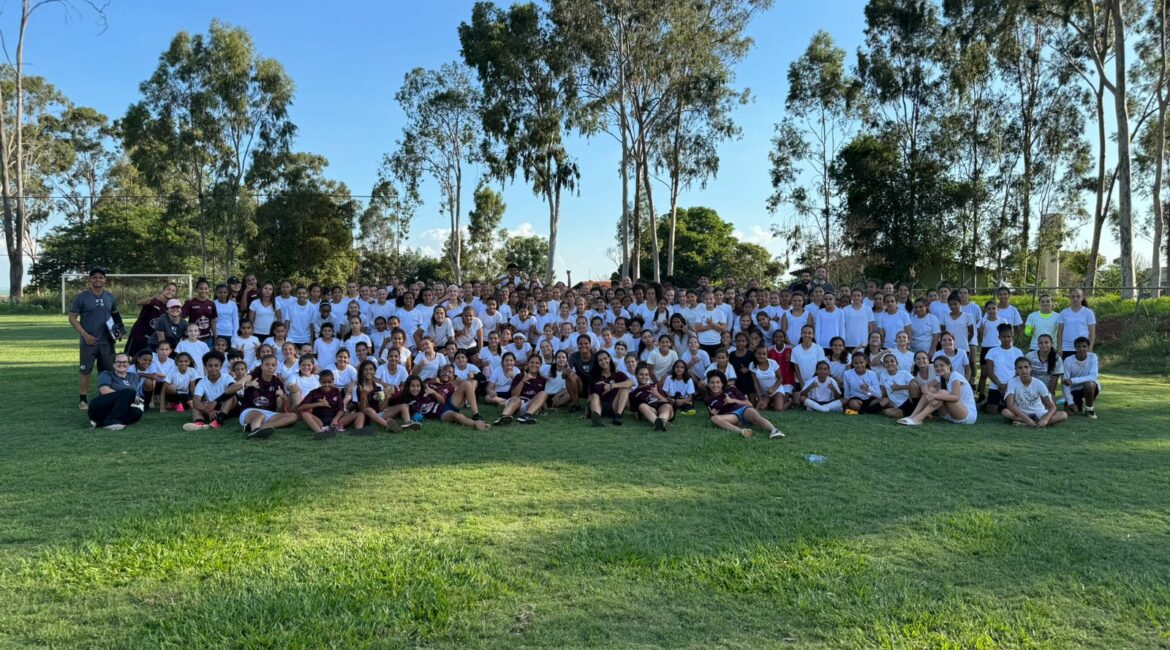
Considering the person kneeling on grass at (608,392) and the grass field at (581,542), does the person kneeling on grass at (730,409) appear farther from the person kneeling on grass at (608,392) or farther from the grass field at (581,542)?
the person kneeling on grass at (608,392)

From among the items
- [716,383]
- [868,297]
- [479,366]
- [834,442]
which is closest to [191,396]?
[479,366]

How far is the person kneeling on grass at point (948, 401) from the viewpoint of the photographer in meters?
7.72

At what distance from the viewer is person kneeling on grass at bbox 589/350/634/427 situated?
7844mm

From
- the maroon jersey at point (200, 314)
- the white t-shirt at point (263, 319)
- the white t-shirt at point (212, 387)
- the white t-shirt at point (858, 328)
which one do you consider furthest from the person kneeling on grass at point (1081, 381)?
the maroon jersey at point (200, 314)

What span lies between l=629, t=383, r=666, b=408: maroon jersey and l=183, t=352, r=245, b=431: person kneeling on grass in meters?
4.41

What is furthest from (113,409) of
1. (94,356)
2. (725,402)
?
(725,402)

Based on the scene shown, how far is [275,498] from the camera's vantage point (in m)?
4.79

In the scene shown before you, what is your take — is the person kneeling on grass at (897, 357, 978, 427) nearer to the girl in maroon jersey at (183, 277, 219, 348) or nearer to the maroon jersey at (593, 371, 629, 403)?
the maroon jersey at (593, 371, 629, 403)

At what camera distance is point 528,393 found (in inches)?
331

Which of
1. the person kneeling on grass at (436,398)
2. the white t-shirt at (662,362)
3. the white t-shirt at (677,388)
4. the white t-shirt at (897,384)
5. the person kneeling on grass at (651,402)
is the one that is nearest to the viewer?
the person kneeling on grass at (651,402)

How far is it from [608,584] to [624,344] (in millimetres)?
5295

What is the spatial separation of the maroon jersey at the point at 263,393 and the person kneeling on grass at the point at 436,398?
1.34 metres

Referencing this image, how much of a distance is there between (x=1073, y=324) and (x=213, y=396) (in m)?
10.8

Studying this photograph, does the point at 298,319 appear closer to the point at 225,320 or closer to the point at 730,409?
the point at 225,320
